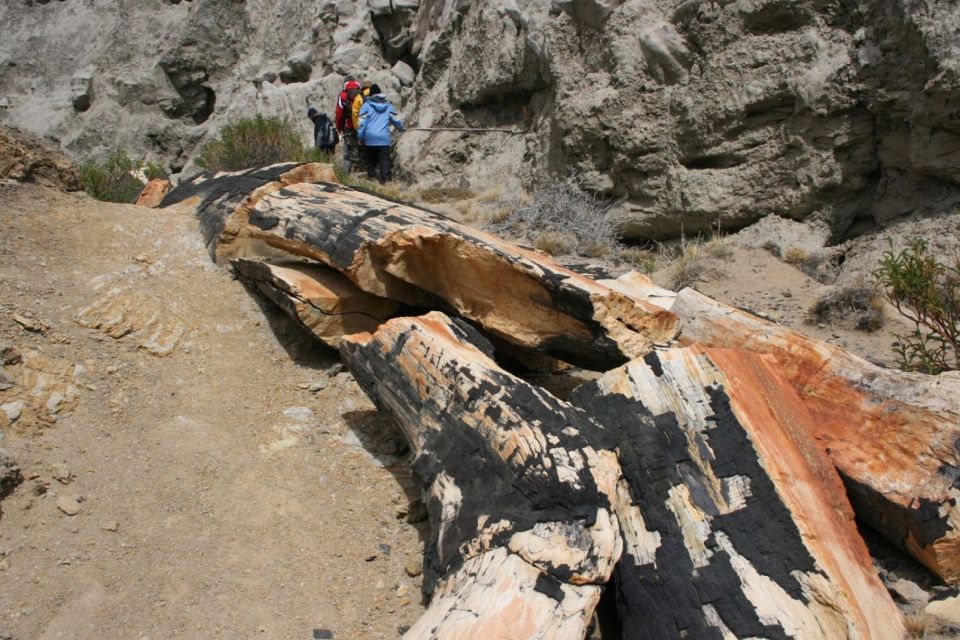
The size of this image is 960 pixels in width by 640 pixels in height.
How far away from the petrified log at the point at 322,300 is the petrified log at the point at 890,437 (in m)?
2.07

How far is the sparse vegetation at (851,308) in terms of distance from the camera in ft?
15.4

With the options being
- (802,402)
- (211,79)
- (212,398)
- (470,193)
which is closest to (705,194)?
(470,193)

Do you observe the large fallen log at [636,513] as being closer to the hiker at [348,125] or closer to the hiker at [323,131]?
the hiker at [348,125]

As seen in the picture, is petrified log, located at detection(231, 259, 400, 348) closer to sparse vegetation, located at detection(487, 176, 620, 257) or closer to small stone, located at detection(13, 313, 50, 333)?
small stone, located at detection(13, 313, 50, 333)

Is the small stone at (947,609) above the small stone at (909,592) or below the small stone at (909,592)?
above

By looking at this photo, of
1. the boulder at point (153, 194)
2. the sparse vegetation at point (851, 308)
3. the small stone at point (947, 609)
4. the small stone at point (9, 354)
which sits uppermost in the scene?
the sparse vegetation at point (851, 308)

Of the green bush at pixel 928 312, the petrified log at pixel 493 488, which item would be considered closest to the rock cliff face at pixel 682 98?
the green bush at pixel 928 312

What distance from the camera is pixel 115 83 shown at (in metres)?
15.2

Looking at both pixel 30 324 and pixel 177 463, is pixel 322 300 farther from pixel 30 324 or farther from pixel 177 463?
pixel 30 324

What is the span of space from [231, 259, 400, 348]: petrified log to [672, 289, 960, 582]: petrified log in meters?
2.07

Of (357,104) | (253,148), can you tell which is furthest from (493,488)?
(357,104)

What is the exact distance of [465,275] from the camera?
143 inches

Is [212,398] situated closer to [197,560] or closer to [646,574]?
[197,560]

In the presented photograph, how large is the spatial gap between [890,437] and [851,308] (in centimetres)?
239
